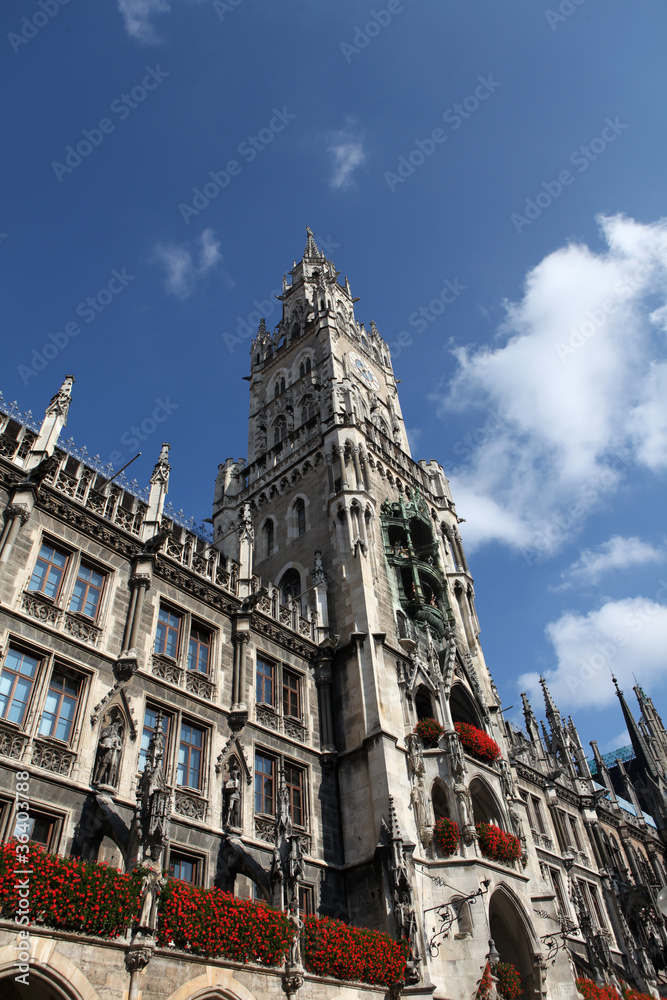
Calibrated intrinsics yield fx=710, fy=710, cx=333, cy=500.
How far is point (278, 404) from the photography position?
44.5 meters

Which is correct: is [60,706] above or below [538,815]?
below

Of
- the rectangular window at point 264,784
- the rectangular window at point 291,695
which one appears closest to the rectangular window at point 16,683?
the rectangular window at point 264,784

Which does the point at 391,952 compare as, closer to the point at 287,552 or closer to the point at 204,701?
the point at 204,701

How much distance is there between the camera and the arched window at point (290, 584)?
108 ft

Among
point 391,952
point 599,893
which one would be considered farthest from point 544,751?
point 391,952

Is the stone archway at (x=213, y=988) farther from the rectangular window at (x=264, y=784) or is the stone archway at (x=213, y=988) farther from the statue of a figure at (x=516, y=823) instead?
the statue of a figure at (x=516, y=823)

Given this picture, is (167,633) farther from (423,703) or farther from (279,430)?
(279,430)

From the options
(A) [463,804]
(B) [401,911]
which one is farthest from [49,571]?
(A) [463,804]

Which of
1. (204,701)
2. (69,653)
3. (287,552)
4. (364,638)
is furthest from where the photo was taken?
(287,552)

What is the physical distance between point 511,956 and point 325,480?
68.3 ft

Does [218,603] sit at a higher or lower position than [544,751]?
lower

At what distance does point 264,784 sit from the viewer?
22.7m

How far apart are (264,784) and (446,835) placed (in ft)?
22.2

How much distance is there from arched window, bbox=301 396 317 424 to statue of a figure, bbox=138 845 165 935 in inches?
1129
